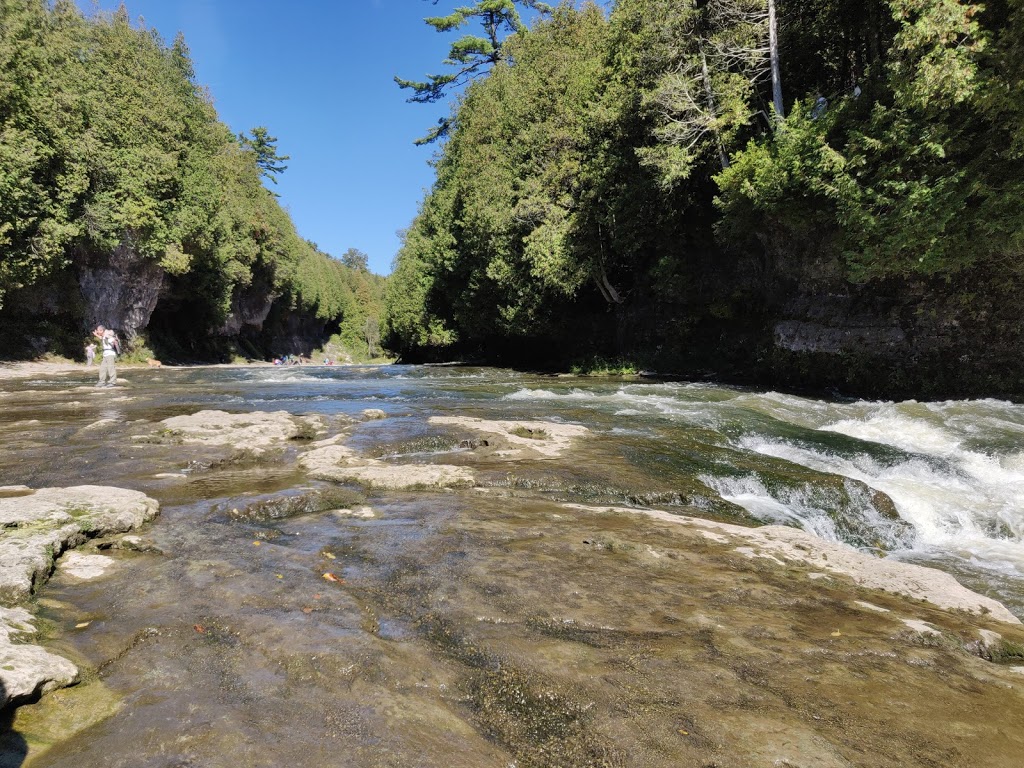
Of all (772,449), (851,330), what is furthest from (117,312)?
(851,330)

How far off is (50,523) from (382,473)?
10.9 ft

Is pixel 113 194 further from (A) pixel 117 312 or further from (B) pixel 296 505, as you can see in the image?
(B) pixel 296 505

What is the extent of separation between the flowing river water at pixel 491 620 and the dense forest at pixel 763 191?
7.72 m

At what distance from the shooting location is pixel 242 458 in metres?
7.61

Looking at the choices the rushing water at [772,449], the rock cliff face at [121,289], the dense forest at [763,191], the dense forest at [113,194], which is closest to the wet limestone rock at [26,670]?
the rushing water at [772,449]

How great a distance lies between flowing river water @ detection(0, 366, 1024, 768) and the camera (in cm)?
250

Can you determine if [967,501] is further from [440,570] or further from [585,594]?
[440,570]

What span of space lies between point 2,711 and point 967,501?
9.76 metres

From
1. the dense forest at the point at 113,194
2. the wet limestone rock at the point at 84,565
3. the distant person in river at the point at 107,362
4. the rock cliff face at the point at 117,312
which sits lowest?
the wet limestone rock at the point at 84,565

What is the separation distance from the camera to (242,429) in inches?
351

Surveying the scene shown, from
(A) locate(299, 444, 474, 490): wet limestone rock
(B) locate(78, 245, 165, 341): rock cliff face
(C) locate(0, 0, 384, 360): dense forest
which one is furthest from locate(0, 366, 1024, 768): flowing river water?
(B) locate(78, 245, 165, 341): rock cliff face

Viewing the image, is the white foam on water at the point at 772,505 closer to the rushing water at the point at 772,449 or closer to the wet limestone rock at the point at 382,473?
the rushing water at the point at 772,449

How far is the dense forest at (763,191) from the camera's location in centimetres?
1174

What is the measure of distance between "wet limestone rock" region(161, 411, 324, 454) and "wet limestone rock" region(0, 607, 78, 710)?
17.2 feet
